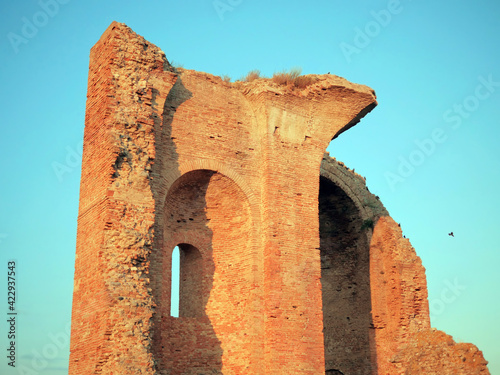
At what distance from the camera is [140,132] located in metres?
11.0

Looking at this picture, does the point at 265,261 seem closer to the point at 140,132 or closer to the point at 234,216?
the point at 234,216

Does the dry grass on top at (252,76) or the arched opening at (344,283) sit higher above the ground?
the dry grass on top at (252,76)

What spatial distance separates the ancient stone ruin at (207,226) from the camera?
405 inches

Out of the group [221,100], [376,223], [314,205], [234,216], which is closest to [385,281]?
[376,223]

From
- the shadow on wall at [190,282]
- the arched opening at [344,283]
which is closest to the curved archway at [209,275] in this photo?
the shadow on wall at [190,282]

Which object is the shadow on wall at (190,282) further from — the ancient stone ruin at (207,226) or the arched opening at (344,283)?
the arched opening at (344,283)

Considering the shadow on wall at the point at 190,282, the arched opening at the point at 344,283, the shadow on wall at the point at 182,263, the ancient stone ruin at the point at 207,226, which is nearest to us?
the ancient stone ruin at the point at 207,226

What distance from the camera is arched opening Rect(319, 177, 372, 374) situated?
1579 cm

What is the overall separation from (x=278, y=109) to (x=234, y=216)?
93.2 inches

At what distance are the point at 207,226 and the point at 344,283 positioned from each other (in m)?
5.12

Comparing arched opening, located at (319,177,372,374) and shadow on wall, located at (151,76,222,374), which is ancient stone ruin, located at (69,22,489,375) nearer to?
shadow on wall, located at (151,76,222,374)

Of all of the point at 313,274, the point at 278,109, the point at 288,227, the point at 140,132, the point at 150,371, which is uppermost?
the point at 278,109

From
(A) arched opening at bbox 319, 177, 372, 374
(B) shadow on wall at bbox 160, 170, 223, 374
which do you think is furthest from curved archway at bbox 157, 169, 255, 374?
(A) arched opening at bbox 319, 177, 372, 374

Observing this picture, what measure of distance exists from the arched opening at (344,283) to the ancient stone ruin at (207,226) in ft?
2.30
